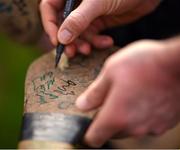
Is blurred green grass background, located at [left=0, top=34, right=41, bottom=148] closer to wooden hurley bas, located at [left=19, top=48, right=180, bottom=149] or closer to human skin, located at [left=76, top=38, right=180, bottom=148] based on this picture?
wooden hurley bas, located at [left=19, top=48, right=180, bottom=149]

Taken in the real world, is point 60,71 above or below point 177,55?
below

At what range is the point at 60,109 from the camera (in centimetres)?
79

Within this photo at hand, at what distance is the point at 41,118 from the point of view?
77 cm

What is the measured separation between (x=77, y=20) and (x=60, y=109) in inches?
10.6

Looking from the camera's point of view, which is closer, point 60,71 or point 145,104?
point 145,104

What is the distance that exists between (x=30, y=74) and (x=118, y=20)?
0.38 metres

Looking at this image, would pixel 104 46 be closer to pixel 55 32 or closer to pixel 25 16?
pixel 55 32

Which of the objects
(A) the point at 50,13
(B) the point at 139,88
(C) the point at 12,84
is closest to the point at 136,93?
(B) the point at 139,88

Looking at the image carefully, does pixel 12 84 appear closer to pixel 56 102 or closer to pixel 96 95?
pixel 56 102

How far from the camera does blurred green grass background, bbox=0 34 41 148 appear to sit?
1.61 meters

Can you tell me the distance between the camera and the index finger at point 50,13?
1.09 meters

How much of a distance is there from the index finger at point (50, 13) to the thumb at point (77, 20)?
0.11 m

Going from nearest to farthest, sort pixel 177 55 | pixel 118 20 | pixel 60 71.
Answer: pixel 177 55
pixel 60 71
pixel 118 20

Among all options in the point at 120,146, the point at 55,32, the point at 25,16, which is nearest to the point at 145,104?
the point at 120,146
